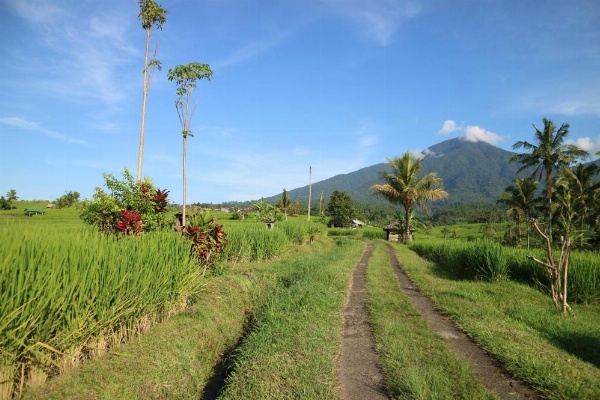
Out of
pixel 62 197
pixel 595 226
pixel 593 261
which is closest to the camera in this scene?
pixel 593 261

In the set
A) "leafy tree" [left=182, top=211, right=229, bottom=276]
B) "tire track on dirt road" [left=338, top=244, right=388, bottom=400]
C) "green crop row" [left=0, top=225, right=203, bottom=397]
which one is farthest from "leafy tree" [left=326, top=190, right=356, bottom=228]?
"green crop row" [left=0, top=225, right=203, bottom=397]

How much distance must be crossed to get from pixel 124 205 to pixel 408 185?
2723cm

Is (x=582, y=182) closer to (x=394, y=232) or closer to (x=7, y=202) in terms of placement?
(x=394, y=232)

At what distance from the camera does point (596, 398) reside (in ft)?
11.9

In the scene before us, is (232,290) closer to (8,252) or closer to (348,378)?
(348,378)

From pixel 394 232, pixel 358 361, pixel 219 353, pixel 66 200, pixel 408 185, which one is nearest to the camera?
pixel 358 361

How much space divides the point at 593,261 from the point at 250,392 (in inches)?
412

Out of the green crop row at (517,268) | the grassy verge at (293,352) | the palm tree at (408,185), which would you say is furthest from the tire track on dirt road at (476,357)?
the palm tree at (408,185)

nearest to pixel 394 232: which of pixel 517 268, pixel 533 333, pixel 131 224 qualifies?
pixel 517 268

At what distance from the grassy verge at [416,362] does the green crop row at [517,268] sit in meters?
3.43

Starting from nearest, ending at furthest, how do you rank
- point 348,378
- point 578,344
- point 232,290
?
point 348,378, point 578,344, point 232,290

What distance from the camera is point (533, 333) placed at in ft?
19.2

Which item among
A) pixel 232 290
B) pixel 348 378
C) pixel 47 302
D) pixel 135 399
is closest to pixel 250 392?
pixel 348 378

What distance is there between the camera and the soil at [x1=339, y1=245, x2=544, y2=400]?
392 centimetres
